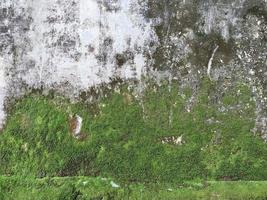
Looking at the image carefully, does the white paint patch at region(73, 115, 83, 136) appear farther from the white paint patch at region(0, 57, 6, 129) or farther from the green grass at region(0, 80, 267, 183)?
the white paint patch at region(0, 57, 6, 129)

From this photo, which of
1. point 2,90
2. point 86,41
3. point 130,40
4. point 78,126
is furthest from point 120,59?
point 2,90

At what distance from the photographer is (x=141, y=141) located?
4.35m

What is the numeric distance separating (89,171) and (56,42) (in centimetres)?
120

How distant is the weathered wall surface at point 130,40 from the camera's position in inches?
174

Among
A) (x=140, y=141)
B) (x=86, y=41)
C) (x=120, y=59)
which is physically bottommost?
(x=140, y=141)

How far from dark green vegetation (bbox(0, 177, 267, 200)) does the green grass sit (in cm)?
6

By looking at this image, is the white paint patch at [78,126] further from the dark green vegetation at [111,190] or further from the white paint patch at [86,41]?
the dark green vegetation at [111,190]

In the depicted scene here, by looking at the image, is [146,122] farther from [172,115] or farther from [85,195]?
[85,195]

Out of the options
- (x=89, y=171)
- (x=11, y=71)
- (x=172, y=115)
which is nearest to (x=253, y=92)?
(x=172, y=115)

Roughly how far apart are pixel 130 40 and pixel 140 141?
3.02 ft

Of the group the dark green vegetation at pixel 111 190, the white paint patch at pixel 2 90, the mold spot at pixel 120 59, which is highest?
the mold spot at pixel 120 59

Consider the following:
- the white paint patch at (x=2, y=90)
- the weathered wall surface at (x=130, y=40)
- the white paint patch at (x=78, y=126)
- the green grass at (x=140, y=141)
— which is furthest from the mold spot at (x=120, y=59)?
the white paint patch at (x=2, y=90)

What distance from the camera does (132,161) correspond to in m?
4.34

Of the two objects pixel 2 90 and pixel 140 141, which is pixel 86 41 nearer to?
pixel 2 90
